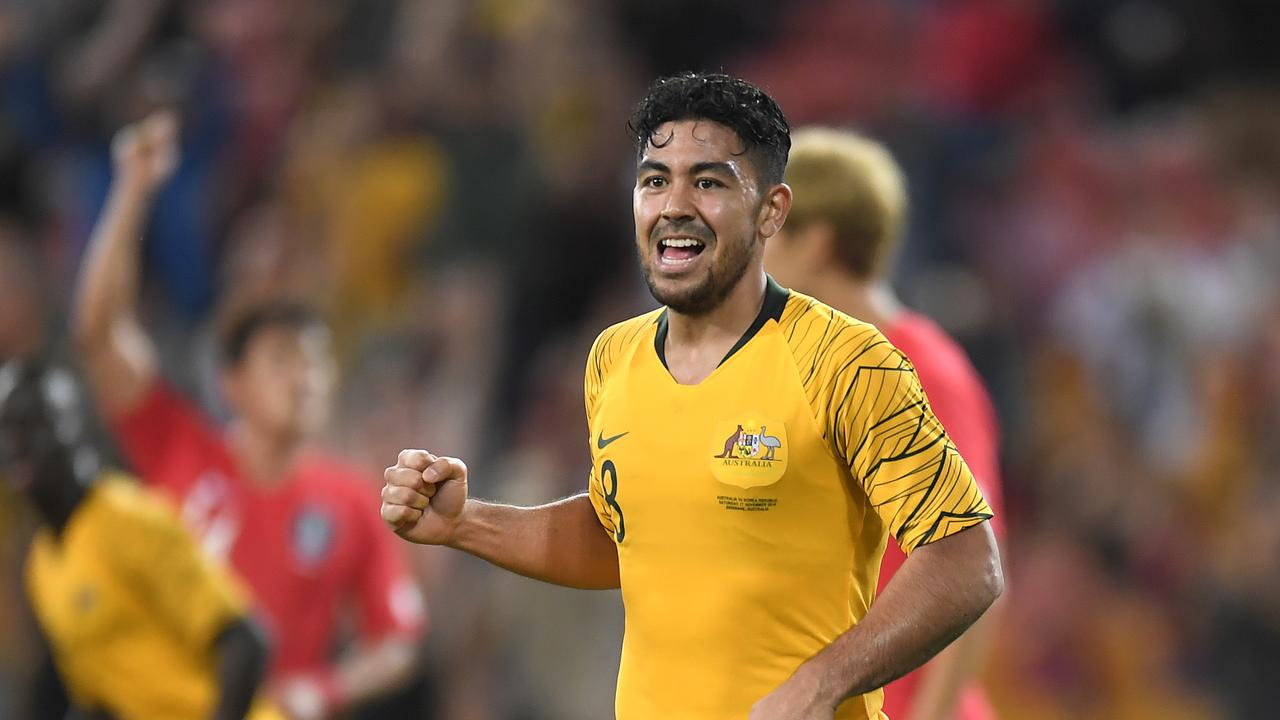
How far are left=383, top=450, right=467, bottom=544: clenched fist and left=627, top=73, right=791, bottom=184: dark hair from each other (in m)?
0.66

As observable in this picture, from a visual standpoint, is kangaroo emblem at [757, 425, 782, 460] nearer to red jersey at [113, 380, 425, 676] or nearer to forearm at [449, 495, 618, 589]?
forearm at [449, 495, 618, 589]

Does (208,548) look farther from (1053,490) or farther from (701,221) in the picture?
(1053,490)

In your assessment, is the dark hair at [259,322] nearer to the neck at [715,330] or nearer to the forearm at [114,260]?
the forearm at [114,260]

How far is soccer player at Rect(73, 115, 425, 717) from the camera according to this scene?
20.1 ft

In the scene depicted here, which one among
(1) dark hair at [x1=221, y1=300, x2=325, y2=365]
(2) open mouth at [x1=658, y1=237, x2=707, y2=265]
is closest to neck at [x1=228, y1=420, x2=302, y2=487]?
(1) dark hair at [x1=221, y1=300, x2=325, y2=365]

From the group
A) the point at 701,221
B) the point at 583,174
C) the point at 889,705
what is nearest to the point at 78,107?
the point at 583,174

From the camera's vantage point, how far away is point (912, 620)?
2852 millimetres

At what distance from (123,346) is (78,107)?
144 inches

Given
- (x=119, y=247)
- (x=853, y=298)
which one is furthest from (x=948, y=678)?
(x=119, y=247)

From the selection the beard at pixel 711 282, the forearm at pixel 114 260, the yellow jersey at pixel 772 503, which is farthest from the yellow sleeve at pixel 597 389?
the forearm at pixel 114 260

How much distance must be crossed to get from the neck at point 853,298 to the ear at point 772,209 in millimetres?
1250

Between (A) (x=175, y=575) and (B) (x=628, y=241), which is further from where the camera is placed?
(B) (x=628, y=241)

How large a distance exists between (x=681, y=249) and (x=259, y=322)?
372 cm

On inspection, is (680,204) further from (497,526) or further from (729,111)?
(497,526)
